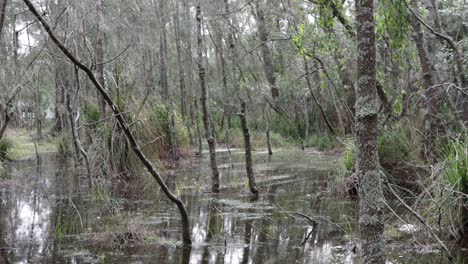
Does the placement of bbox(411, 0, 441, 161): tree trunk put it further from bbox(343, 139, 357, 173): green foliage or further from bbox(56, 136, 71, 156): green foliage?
bbox(56, 136, 71, 156): green foliage

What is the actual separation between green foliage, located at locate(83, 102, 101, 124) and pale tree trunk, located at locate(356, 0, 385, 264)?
32.1 feet

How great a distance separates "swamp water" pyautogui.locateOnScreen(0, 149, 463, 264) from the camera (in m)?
5.49

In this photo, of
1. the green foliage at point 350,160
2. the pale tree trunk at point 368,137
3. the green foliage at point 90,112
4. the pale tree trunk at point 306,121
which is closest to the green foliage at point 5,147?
the green foliage at point 90,112

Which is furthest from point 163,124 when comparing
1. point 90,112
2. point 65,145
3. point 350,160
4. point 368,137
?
point 368,137

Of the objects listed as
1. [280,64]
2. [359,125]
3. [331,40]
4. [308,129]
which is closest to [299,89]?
[308,129]

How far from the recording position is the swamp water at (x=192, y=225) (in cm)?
549

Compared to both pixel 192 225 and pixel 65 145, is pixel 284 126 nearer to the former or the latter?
pixel 65 145

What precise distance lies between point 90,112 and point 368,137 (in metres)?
10.1

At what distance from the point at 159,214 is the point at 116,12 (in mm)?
4886

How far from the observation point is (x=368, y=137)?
353cm

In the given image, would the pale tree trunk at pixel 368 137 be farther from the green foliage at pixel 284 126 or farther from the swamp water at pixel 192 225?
the green foliage at pixel 284 126

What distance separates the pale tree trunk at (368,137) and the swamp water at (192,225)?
5.72 ft

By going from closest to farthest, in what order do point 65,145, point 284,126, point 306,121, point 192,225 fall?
point 192,225 < point 65,145 < point 306,121 < point 284,126

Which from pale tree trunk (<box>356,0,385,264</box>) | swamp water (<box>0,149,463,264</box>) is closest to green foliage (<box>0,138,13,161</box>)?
swamp water (<box>0,149,463,264</box>)
